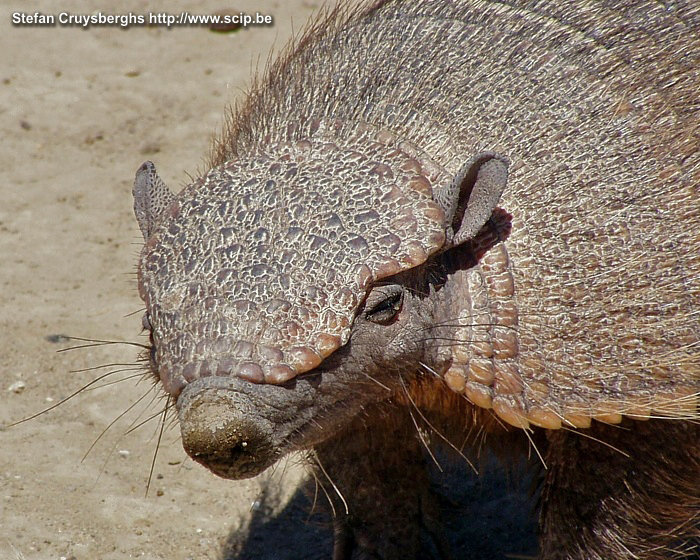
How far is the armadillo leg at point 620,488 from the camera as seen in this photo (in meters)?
3.84

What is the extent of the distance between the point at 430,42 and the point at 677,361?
153 cm

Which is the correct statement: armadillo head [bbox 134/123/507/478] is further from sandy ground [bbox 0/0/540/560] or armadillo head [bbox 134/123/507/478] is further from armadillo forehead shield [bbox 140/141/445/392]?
sandy ground [bbox 0/0/540/560]

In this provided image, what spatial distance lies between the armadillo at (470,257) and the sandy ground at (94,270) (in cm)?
124

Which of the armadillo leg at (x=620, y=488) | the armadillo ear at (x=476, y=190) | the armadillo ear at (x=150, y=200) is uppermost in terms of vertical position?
the armadillo ear at (x=476, y=190)

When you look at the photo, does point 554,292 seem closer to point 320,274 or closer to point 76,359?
point 320,274

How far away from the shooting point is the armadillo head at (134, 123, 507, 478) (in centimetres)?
312

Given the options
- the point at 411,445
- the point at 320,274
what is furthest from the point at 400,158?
the point at 411,445

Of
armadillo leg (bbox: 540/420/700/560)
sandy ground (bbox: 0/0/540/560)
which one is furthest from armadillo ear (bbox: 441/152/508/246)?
sandy ground (bbox: 0/0/540/560)

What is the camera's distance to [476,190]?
3.42 meters

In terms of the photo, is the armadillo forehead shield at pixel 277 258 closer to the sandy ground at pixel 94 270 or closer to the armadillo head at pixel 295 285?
the armadillo head at pixel 295 285

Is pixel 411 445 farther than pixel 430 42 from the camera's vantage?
Yes

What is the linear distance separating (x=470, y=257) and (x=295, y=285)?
72cm

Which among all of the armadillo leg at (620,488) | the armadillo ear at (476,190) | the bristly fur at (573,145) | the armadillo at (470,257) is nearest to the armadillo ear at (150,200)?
the armadillo at (470,257)

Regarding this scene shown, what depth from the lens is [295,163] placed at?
3.53 metres
